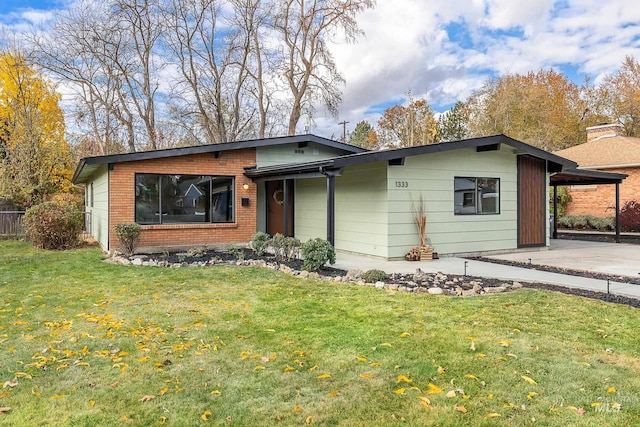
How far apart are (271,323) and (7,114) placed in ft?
60.6

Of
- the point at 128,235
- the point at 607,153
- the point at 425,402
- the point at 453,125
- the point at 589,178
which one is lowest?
the point at 425,402

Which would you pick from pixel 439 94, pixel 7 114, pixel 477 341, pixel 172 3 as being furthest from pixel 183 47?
pixel 477 341

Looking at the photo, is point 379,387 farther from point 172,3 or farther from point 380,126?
point 380,126

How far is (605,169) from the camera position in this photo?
18.4 metres

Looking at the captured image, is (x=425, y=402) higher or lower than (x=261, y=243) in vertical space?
lower

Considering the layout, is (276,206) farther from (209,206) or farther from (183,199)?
(183,199)

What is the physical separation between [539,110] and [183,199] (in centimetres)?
2590

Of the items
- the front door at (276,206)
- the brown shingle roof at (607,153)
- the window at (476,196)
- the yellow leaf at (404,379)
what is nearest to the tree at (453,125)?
the brown shingle roof at (607,153)

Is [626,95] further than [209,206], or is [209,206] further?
[626,95]

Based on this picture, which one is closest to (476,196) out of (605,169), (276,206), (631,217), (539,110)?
(276,206)

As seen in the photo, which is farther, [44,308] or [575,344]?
[44,308]

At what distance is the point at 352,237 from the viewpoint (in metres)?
10.7

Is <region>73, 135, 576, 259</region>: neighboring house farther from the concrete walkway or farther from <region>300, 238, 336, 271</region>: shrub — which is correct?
<region>300, 238, 336, 271</region>: shrub

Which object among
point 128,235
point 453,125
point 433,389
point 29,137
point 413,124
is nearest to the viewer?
point 433,389
